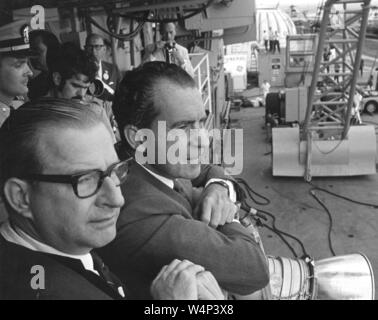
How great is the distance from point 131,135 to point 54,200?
1.53 feet

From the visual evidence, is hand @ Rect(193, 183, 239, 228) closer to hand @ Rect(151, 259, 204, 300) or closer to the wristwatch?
the wristwatch

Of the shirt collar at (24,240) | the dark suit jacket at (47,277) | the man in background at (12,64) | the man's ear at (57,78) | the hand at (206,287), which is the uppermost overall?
the man in background at (12,64)

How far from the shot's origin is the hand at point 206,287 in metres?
1.07

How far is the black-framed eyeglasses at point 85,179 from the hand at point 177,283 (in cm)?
27

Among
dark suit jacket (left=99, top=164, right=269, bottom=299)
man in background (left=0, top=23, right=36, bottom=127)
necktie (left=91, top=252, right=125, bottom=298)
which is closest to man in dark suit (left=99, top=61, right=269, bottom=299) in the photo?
dark suit jacket (left=99, top=164, right=269, bottom=299)

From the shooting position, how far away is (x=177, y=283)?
3.42ft

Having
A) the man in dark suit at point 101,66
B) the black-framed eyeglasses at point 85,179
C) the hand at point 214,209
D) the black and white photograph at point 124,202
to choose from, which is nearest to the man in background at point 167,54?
the man in dark suit at point 101,66

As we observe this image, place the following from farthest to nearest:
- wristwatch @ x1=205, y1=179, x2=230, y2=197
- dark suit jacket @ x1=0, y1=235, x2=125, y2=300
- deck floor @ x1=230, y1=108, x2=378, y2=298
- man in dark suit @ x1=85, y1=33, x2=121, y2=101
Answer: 1. deck floor @ x1=230, y1=108, x2=378, y2=298
2. man in dark suit @ x1=85, y1=33, x2=121, y2=101
3. wristwatch @ x1=205, y1=179, x2=230, y2=197
4. dark suit jacket @ x1=0, y1=235, x2=125, y2=300

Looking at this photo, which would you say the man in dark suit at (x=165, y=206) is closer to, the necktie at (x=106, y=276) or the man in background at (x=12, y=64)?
the necktie at (x=106, y=276)

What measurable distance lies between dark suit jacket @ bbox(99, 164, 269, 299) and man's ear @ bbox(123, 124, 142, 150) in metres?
0.11

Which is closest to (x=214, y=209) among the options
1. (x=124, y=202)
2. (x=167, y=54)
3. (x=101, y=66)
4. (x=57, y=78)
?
(x=124, y=202)

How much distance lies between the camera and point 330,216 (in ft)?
17.6

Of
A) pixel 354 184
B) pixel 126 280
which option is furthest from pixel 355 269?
pixel 354 184

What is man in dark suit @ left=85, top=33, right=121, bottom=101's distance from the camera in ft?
10.3
